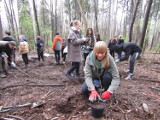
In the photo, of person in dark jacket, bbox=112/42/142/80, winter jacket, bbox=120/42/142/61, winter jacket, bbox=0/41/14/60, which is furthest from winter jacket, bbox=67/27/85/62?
winter jacket, bbox=0/41/14/60

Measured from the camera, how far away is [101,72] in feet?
8.66

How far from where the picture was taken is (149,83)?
4.50 metres

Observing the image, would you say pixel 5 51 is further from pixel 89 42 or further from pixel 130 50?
pixel 130 50

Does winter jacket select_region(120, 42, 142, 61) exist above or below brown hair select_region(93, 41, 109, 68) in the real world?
below

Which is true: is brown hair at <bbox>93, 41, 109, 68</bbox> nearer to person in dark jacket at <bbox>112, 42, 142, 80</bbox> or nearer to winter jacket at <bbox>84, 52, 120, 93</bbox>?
winter jacket at <bbox>84, 52, 120, 93</bbox>

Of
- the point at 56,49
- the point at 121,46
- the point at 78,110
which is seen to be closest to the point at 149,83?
the point at 121,46

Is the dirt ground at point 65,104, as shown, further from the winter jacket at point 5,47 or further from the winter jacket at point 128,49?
the winter jacket at point 5,47

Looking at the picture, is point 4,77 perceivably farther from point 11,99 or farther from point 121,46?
point 121,46

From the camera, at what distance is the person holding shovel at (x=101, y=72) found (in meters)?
Answer: 2.26

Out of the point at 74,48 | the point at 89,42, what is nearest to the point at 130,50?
the point at 89,42

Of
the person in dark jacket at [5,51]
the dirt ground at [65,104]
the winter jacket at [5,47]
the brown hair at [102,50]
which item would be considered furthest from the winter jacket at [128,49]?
the winter jacket at [5,47]

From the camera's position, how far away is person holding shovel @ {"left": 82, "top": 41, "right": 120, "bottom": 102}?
226 centimetres

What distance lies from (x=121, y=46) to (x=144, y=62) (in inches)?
166

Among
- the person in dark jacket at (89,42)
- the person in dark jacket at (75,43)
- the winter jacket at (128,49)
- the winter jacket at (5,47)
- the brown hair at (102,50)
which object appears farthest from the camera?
the person in dark jacket at (89,42)
